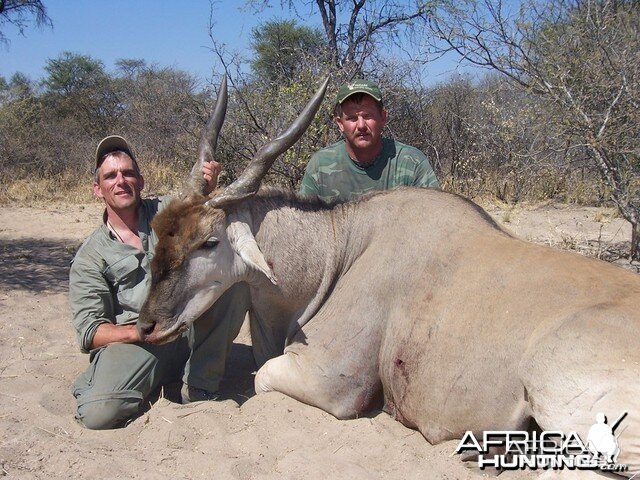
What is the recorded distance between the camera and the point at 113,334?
384 centimetres

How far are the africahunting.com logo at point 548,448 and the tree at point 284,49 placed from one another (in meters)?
6.81

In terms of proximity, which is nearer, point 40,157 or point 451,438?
point 451,438

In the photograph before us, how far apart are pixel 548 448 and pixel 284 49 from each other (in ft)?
31.4

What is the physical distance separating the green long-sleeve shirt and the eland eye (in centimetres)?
54

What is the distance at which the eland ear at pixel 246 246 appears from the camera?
346 cm

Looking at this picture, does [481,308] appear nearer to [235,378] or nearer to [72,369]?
[235,378]

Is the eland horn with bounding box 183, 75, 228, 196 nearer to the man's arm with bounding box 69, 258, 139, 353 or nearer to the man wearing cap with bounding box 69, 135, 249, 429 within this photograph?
the man wearing cap with bounding box 69, 135, 249, 429

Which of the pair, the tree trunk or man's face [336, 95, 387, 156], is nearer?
man's face [336, 95, 387, 156]

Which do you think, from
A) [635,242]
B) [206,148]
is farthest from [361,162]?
[635,242]

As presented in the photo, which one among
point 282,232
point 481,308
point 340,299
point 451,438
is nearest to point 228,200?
point 282,232

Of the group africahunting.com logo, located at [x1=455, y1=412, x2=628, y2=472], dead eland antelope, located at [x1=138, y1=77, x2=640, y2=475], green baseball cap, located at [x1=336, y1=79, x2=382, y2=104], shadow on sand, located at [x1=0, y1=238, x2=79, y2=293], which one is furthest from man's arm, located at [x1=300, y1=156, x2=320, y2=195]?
shadow on sand, located at [x1=0, y1=238, x2=79, y2=293]

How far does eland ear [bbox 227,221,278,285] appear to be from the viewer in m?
3.46

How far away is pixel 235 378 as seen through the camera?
4457 millimetres

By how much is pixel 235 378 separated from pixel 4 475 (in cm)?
167
